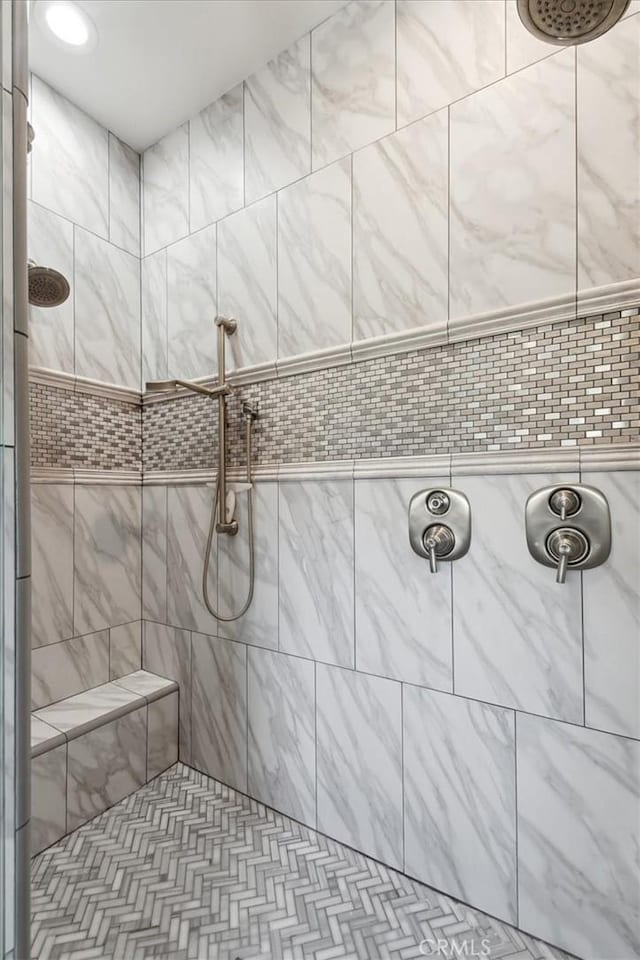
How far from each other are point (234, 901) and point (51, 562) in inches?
52.1

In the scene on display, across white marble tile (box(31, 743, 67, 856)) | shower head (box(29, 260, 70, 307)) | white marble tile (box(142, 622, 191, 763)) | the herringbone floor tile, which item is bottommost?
the herringbone floor tile

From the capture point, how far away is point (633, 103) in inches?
46.1

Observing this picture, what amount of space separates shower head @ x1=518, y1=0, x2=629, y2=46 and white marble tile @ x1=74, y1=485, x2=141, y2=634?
2.06 metres

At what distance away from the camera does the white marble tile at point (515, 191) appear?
4.12 ft

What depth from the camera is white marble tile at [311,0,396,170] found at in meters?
1.56

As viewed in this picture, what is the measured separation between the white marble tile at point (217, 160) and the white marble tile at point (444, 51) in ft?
2.31

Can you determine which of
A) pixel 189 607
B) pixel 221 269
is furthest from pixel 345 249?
pixel 189 607

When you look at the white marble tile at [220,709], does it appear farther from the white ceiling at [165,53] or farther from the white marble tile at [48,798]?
the white ceiling at [165,53]

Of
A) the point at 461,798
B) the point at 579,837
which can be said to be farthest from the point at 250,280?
→ the point at 579,837

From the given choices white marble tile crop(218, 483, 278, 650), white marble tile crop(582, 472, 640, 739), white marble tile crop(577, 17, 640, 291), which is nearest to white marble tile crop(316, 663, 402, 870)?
white marble tile crop(218, 483, 278, 650)

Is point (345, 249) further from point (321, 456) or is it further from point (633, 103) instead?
point (633, 103)

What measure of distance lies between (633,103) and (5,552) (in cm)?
165

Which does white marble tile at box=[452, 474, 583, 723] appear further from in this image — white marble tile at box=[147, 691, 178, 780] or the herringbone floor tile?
white marble tile at box=[147, 691, 178, 780]

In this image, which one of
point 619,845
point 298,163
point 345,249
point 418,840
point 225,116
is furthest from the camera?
point 225,116
